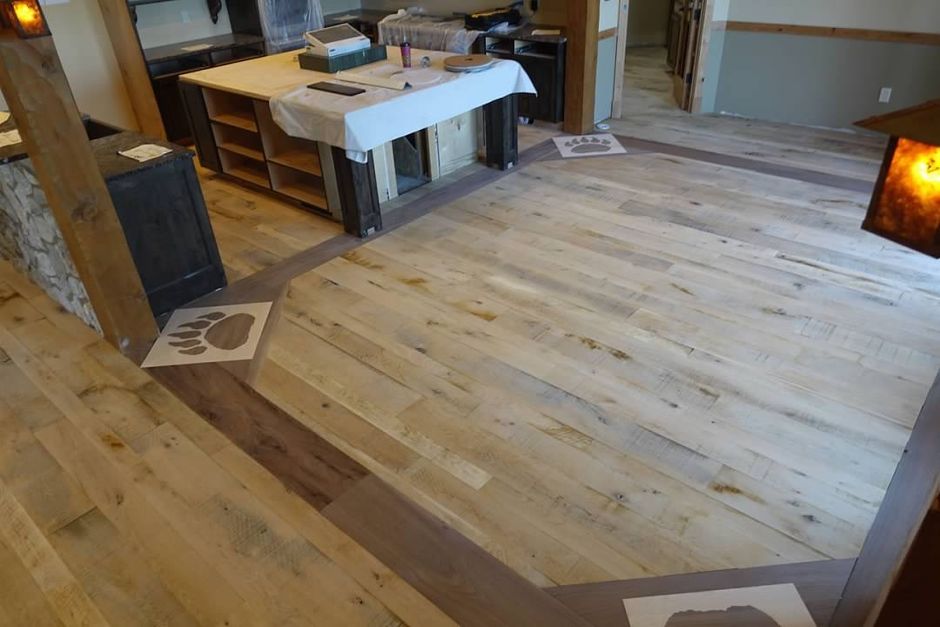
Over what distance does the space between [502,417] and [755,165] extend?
10.1 ft

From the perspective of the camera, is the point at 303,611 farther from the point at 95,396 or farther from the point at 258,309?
the point at 258,309

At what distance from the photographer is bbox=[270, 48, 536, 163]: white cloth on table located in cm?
319

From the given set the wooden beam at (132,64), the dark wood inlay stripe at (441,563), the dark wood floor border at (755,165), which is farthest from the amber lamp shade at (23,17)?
the dark wood floor border at (755,165)

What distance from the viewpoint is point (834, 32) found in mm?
4637

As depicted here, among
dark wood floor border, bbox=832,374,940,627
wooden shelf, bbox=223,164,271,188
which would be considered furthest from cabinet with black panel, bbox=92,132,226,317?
dark wood floor border, bbox=832,374,940,627

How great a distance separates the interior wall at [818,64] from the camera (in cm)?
438

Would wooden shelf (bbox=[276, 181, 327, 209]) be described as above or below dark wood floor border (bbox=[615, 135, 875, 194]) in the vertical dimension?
above

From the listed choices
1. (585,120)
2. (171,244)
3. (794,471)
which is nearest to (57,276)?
(171,244)

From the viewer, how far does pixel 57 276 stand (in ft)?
9.59

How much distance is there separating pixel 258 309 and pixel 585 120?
3.15 metres

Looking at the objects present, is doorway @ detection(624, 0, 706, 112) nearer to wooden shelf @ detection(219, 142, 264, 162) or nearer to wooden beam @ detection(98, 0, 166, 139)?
wooden shelf @ detection(219, 142, 264, 162)

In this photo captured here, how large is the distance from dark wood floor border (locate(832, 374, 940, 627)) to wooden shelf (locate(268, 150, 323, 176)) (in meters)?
3.10

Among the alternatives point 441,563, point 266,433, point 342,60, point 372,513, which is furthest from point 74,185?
point 342,60

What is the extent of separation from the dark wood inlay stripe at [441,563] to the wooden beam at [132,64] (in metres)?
4.11
